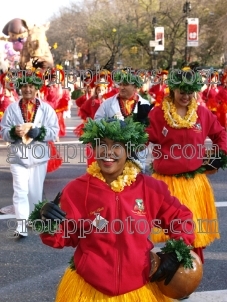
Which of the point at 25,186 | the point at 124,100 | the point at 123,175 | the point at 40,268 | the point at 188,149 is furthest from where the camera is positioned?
the point at 124,100

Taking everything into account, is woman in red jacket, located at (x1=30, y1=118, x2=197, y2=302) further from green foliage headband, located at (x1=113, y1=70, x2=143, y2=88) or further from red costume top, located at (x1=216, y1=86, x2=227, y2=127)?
red costume top, located at (x1=216, y1=86, x2=227, y2=127)

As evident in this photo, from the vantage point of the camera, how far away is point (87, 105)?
423 inches

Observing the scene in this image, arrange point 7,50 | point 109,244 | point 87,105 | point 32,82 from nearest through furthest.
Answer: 1. point 109,244
2. point 32,82
3. point 87,105
4. point 7,50

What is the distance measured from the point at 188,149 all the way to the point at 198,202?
18.8 inches

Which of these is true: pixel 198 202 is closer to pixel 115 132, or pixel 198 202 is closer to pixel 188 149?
pixel 188 149

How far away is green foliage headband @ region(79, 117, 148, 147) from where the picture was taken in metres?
3.10

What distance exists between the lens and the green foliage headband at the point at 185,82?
4.74 m

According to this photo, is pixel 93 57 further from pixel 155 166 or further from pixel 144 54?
pixel 155 166

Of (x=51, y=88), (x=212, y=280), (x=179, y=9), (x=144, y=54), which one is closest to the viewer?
(x=212, y=280)

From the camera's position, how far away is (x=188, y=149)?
4863 mm

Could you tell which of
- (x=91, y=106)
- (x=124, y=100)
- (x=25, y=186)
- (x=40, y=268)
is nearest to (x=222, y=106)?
(x=91, y=106)

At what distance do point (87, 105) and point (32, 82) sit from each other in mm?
4377

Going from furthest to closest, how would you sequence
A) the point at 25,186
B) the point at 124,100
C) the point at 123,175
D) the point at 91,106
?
the point at 91,106
the point at 124,100
the point at 25,186
the point at 123,175

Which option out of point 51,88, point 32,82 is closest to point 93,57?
point 51,88
